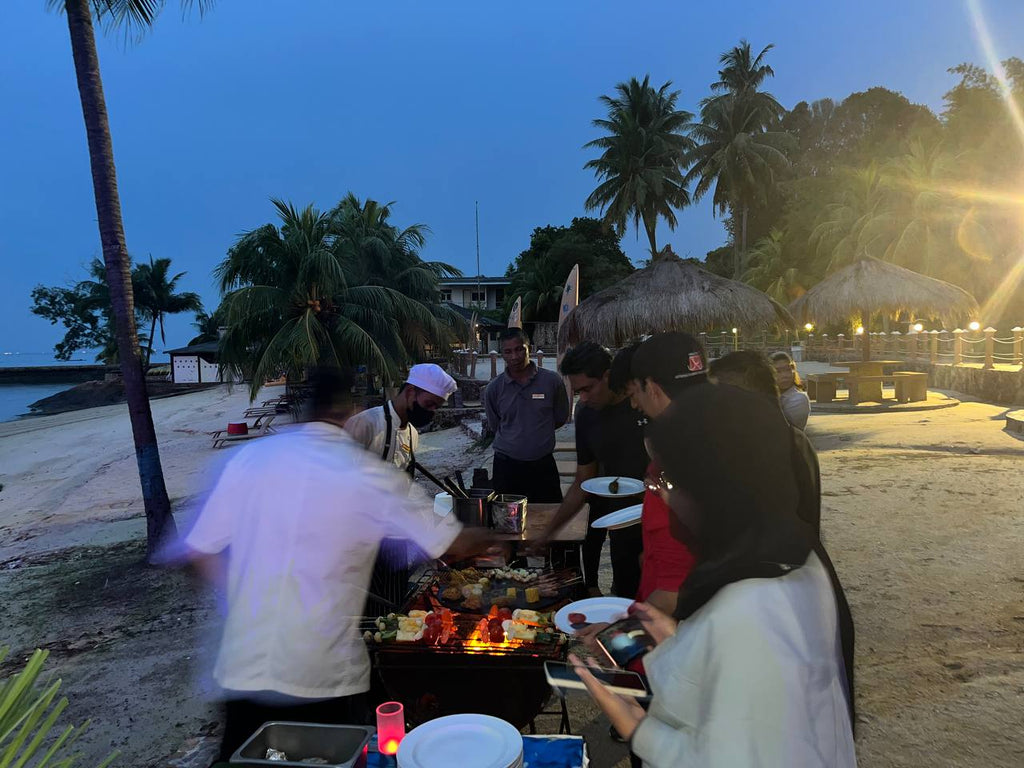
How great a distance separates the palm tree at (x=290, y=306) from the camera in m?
18.6

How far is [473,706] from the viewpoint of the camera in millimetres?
2344

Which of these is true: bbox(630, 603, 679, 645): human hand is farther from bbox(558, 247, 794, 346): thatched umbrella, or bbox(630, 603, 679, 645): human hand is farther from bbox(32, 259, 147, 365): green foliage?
bbox(32, 259, 147, 365): green foliage

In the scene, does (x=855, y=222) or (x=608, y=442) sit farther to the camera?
(x=855, y=222)

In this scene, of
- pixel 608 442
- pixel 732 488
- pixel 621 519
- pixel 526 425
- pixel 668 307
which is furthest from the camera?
pixel 668 307

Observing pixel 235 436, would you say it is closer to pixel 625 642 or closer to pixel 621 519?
pixel 621 519

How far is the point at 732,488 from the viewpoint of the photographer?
119 centimetres

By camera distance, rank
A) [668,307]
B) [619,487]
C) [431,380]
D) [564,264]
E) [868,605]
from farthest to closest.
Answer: [564,264] → [668,307] → [868,605] → [619,487] → [431,380]

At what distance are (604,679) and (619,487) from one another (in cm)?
185

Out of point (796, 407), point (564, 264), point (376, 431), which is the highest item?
point (564, 264)

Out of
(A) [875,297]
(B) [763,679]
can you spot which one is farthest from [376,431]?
(A) [875,297]

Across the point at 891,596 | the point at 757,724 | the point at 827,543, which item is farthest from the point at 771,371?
the point at 827,543

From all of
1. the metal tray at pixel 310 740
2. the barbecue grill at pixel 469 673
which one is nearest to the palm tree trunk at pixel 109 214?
the barbecue grill at pixel 469 673

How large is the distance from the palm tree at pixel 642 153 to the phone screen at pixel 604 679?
3606 centimetres

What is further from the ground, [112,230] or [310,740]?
[112,230]
